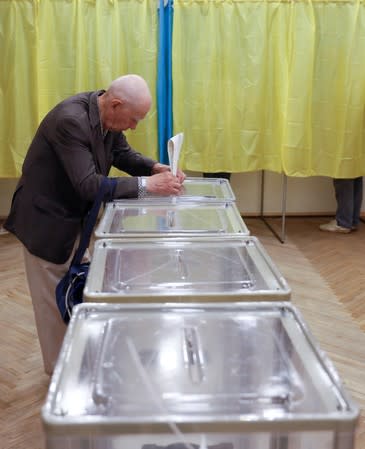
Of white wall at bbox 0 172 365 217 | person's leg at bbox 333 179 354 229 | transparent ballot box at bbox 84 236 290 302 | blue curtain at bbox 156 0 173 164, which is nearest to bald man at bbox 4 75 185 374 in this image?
A: transparent ballot box at bbox 84 236 290 302

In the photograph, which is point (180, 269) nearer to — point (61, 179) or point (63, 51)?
point (61, 179)

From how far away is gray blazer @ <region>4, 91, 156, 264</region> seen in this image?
1.79 meters

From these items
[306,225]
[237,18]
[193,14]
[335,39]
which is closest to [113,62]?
[193,14]

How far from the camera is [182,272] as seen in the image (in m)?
1.49

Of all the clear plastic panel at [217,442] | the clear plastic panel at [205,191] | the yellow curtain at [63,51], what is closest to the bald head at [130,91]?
the clear plastic panel at [205,191]

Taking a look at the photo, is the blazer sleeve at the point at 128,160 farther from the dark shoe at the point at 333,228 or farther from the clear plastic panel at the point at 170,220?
the dark shoe at the point at 333,228

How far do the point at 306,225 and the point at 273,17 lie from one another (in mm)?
1597

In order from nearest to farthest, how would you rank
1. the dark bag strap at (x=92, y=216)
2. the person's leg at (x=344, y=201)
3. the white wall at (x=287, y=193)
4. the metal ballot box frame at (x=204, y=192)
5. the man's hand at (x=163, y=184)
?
the dark bag strap at (x=92, y=216) < the man's hand at (x=163, y=184) < the metal ballot box frame at (x=204, y=192) < the person's leg at (x=344, y=201) < the white wall at (x=287, y=193)

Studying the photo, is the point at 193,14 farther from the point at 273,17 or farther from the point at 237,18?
the point at 273,17

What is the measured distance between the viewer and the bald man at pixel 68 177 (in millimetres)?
1792

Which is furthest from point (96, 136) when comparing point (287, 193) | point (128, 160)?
point (287, 193)

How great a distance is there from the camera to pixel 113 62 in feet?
12.7

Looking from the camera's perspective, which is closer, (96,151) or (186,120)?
(96,151)

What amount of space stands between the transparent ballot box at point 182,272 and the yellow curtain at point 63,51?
242 centimetres
